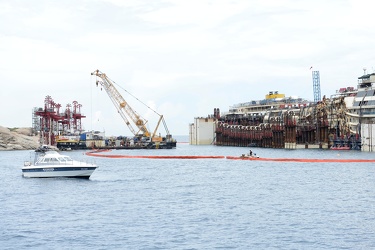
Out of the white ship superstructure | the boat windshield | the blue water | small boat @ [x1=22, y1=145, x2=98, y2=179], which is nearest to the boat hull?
small boat @ [x1=22, y1=145, x2=98, y2=179]

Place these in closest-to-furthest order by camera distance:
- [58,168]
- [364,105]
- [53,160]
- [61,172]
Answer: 1. [58,168]
2. [61,172]
3. [53,160]
4. [364,105]

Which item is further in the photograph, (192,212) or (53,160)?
(53,160)

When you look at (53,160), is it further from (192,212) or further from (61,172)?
(192,212)

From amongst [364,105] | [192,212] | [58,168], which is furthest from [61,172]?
[364,105]

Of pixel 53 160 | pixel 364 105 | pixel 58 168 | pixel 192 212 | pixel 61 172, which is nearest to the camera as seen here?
pixel 192 212

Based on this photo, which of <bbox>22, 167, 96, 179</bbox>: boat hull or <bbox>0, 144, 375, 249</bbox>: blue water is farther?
<bbox>22, 167, 96, 179</bbox>: boat hull

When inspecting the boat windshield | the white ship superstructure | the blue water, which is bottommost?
the blue water

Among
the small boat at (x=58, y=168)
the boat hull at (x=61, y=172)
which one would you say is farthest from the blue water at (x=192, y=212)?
the small boat at (x=58, y=168)

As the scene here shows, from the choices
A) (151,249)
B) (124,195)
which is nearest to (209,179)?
(124,195)

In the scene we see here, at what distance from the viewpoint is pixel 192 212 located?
64375 mm

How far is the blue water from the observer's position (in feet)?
166

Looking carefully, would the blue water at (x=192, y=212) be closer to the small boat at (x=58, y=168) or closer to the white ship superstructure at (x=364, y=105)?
the small boat at (x=58, y=168)

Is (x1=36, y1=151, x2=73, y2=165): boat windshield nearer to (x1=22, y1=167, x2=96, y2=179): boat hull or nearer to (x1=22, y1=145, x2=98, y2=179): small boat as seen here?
(x1=22, y1=145, x2=98, y2=179): small boat

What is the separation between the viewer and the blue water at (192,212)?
166 feet
